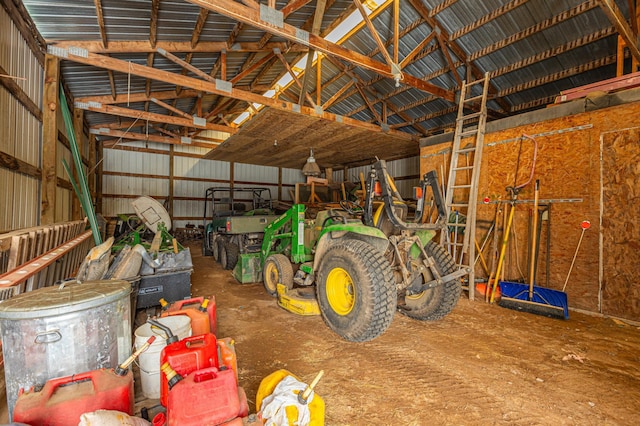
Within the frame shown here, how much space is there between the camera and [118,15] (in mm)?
4629

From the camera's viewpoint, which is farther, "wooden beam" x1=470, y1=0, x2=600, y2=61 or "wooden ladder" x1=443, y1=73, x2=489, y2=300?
"wooden ladder" x1=443, y1=73, x2=489, y2=300

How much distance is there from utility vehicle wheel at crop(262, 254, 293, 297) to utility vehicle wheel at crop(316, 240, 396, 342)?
1110 millimetres

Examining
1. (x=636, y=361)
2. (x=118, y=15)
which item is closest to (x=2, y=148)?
(x=118, y=15)

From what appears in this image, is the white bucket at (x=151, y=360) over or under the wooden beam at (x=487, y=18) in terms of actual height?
under

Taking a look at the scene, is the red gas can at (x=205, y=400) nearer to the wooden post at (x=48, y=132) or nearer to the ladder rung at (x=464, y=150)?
the wooden post at (x=48, y=132)

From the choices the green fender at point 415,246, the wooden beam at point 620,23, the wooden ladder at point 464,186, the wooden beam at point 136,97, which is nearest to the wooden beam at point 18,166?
the wooden beam at point 136,97

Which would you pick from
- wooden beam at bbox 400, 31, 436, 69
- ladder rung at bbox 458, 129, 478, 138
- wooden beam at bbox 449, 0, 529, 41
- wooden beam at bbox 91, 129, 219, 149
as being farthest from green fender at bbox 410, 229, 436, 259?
wooden beam at bbox 91, 129, 219, 149

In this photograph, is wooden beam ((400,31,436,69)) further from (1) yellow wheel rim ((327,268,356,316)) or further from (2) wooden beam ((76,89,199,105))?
(2) wooden beam ((76,89,199,105))

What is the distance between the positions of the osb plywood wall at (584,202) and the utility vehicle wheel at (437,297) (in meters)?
2.28

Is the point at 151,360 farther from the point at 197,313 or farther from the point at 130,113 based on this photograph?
the point at 130,113

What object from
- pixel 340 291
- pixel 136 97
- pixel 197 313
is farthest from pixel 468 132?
pixel 136 97

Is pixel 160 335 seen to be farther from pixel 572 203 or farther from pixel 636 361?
pixel 572 203

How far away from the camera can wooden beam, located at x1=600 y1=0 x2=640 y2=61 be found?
11.5 feet

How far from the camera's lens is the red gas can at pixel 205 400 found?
1276mm
